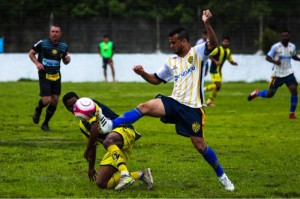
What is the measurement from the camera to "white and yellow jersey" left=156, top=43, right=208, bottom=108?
1002cm

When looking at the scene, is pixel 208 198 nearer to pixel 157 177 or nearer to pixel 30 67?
pixel 157 177

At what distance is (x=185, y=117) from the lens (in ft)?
32.5

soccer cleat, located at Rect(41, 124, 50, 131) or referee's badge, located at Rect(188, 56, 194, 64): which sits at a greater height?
referee's badge, located at Rect(188, 56, 194, 64)

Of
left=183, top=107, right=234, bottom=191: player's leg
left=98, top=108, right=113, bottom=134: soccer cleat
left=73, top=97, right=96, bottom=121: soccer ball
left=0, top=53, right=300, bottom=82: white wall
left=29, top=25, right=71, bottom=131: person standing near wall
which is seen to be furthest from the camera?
left=0, top=53, right=300, bottom=82: white wall

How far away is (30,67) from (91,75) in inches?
110

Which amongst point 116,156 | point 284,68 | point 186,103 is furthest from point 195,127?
point 284,68

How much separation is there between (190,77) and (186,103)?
34 centimetres

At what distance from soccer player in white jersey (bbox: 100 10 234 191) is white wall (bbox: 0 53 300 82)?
26.0 m

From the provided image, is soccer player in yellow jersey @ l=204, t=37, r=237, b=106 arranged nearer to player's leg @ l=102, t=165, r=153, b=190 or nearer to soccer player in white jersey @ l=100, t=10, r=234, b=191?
soccer player in white jersey @ l=100, t=10, r=234, b=191

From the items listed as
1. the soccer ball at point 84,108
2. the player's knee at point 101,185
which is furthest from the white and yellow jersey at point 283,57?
the soccer ball at point 84,108

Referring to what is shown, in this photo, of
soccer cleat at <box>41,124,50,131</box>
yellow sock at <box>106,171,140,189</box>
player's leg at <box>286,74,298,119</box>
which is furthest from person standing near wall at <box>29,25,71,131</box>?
yellow sock at <box>106,171,140,189</box>

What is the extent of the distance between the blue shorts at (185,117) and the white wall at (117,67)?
26214 mm

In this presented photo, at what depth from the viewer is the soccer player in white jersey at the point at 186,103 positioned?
9766mm

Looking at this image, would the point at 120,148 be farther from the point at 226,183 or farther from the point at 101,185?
the point at 226,183
